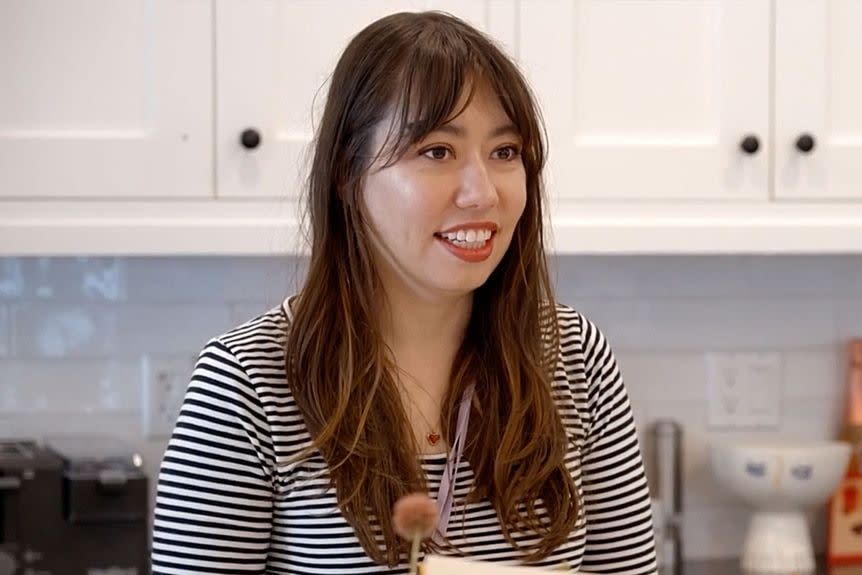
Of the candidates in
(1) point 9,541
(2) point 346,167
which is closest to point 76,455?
(1) point 9,541

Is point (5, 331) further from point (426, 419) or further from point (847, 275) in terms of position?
point (847, 275)

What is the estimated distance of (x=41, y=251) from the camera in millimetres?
1786

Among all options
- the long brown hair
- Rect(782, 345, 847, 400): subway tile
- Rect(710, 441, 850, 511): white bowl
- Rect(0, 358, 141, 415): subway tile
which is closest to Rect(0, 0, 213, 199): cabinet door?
Rect(0, 358, 141, 415): subway tile

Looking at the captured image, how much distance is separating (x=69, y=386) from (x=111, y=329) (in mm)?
106

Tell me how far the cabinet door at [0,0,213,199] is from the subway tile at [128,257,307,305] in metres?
0.36

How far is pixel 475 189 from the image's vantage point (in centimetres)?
113

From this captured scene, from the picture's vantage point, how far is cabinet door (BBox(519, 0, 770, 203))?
188 cm

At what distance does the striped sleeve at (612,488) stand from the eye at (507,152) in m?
0.22

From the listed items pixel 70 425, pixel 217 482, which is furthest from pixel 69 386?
pixel 217 482

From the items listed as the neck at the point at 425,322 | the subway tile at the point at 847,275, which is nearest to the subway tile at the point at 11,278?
the neck at the point at 425,322

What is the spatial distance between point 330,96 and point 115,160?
66 centimetres

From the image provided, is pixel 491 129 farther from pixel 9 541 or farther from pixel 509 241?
pixel 9 541

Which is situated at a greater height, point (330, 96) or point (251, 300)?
point (330, 96)

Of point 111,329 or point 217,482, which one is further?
point 111,329
